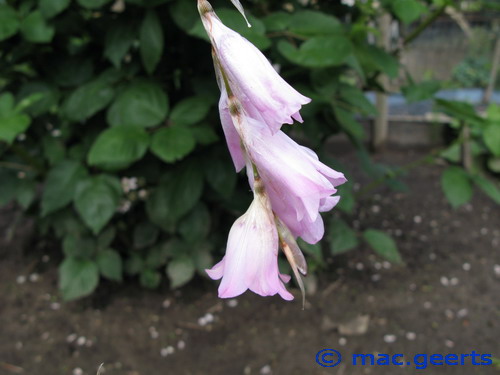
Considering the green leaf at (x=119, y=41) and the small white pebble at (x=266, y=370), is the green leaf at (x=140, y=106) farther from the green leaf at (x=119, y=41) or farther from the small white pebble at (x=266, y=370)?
the small white pebble at (x=266, y=370)

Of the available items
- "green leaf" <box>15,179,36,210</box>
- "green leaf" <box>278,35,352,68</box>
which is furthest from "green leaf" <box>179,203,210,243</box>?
"green leaf" <box>278,35,352,68</box>

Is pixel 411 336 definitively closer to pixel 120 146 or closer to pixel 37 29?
pixel 120 146

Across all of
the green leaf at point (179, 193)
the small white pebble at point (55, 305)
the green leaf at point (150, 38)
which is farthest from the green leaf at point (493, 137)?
the small white pebble at point (55, 305)

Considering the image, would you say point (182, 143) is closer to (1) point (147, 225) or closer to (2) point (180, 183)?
(2) point (180, 183)

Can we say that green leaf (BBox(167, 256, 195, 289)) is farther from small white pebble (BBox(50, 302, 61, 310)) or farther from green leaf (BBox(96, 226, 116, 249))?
small white pebble (BBox(50, 302, 61, 310))

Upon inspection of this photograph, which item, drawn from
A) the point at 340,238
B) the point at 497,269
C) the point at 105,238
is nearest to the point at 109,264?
the point at 105,238
